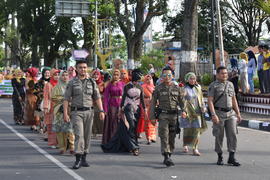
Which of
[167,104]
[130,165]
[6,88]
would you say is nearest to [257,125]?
[167,104]

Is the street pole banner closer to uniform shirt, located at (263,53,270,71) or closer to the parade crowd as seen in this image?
uniform shirt, located at (263,53,270,71)

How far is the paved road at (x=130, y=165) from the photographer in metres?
8.05

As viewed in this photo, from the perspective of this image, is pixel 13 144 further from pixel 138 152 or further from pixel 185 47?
pixel 185 47

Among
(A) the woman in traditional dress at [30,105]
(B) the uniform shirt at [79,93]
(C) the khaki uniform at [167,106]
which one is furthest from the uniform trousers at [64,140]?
(A) the woman in traditional dress at [30,105]

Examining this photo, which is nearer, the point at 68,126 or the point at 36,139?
the point at 68,126

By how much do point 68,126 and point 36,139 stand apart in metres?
2.47

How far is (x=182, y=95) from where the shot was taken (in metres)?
9.28

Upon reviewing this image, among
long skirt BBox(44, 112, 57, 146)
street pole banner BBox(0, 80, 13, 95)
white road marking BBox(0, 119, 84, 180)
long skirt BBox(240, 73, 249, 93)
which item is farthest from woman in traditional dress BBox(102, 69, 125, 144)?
street pole banner BBox(0, 80, 13, 95)

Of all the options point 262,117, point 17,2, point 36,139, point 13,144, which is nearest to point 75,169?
point 13,144

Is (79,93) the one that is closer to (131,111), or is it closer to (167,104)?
(167,104)

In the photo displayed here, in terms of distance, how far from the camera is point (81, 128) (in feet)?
28.3

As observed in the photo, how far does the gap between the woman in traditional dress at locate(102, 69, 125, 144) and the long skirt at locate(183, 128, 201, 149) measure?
1.43m

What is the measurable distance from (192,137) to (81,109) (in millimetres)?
2644

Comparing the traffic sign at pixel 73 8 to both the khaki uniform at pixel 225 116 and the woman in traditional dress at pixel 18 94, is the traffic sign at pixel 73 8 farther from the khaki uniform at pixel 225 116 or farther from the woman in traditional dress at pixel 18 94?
the khaki uniform at pixel 225 116
